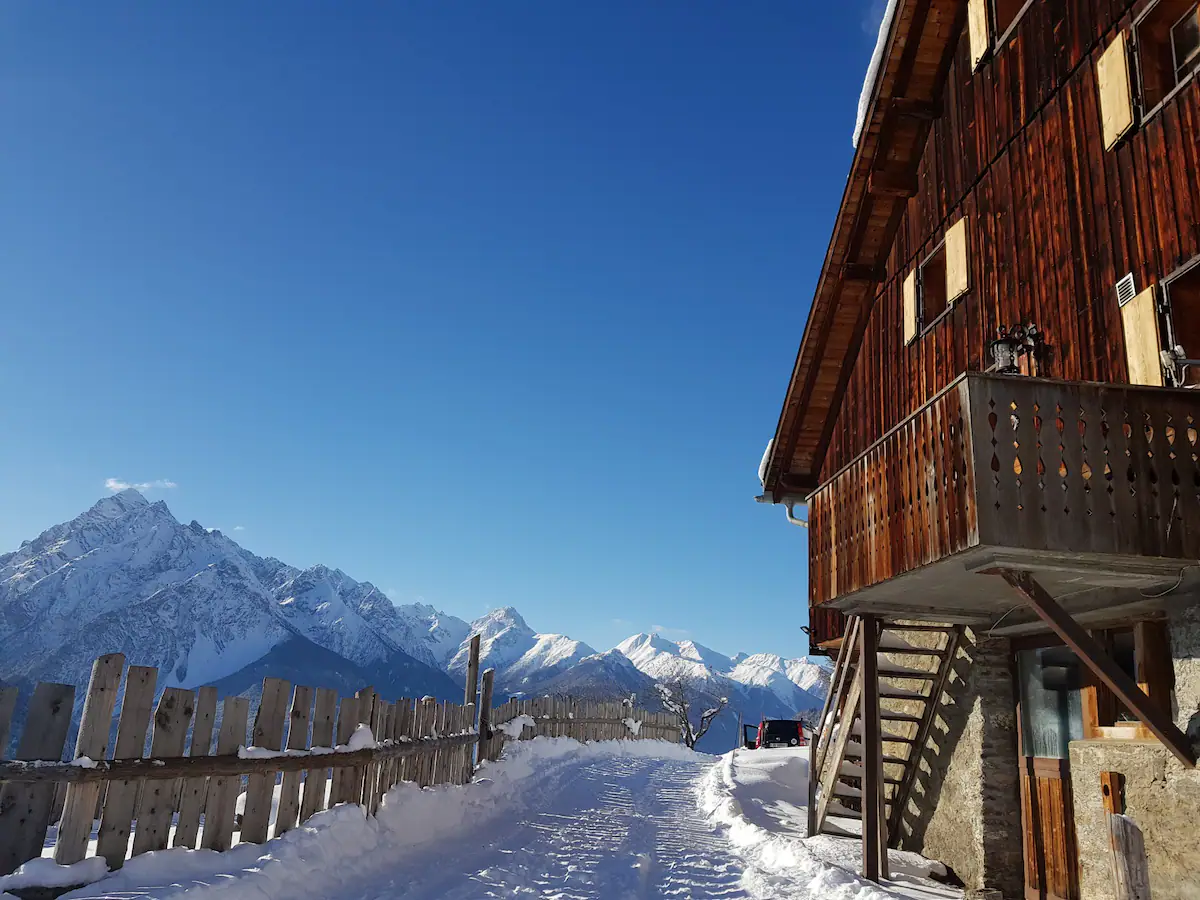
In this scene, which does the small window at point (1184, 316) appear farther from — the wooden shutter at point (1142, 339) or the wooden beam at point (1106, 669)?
the wooden beam at point (1106, 669)

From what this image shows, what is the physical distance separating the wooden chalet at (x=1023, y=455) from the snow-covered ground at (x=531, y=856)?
1.16 metres

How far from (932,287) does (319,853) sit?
34.3ft

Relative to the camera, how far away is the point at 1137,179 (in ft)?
26.0

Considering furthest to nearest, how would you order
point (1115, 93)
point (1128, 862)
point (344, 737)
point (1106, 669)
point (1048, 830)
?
point (344, 737) → point (1048, 830) → point (1115, 93) → point (1106, 669) → point (1128, 862)

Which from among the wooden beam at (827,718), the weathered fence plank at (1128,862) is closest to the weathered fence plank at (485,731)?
the wooden beam at (827,718)

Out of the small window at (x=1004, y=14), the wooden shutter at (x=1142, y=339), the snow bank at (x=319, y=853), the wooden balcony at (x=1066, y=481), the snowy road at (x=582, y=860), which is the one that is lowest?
the snowy road at (x=582, y=860)

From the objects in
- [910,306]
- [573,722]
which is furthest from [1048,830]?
[573,722]

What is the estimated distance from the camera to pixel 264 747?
8.15 meters

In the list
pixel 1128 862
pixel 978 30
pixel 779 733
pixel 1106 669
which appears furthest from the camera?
pixel 779 733

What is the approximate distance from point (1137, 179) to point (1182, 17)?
1.61 m

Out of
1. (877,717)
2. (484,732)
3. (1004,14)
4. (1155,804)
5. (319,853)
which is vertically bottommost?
(319,853)

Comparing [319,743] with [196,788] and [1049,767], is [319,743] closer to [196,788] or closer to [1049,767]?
[196,788]

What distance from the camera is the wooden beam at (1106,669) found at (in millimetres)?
6535

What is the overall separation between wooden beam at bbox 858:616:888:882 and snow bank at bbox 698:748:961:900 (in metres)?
0.36
